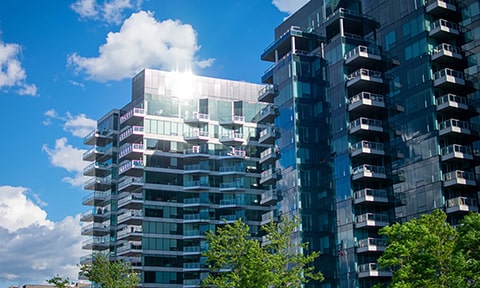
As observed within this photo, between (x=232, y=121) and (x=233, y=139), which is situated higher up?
(x=232, y=121)

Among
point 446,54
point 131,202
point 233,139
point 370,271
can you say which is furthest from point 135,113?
point 446,54

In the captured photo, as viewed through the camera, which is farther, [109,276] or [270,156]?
[270,156]

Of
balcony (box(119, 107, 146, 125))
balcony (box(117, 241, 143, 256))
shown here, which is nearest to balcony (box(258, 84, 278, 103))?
balcony (box(119, 107, 146, 125))

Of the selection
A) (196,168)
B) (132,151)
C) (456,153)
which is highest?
(132,151)

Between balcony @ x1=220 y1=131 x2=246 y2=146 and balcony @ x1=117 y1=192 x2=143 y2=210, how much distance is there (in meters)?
18.9

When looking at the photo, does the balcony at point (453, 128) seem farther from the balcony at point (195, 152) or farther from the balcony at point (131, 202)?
the balcony at point (131, 202)

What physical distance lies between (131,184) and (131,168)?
9.57 ft

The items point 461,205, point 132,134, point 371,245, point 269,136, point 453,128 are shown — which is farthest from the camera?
point 132,134

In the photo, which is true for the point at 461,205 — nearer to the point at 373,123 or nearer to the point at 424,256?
the point at 373,123

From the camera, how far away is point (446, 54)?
86.2 meters

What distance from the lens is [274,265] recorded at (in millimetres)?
64938

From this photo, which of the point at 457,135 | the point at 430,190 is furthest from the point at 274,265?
the point at 457,135

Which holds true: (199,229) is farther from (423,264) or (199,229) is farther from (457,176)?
(423,264)

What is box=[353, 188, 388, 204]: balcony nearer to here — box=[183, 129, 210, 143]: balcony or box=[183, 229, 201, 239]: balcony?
box=[183, 229, 201, 239]: balcony
